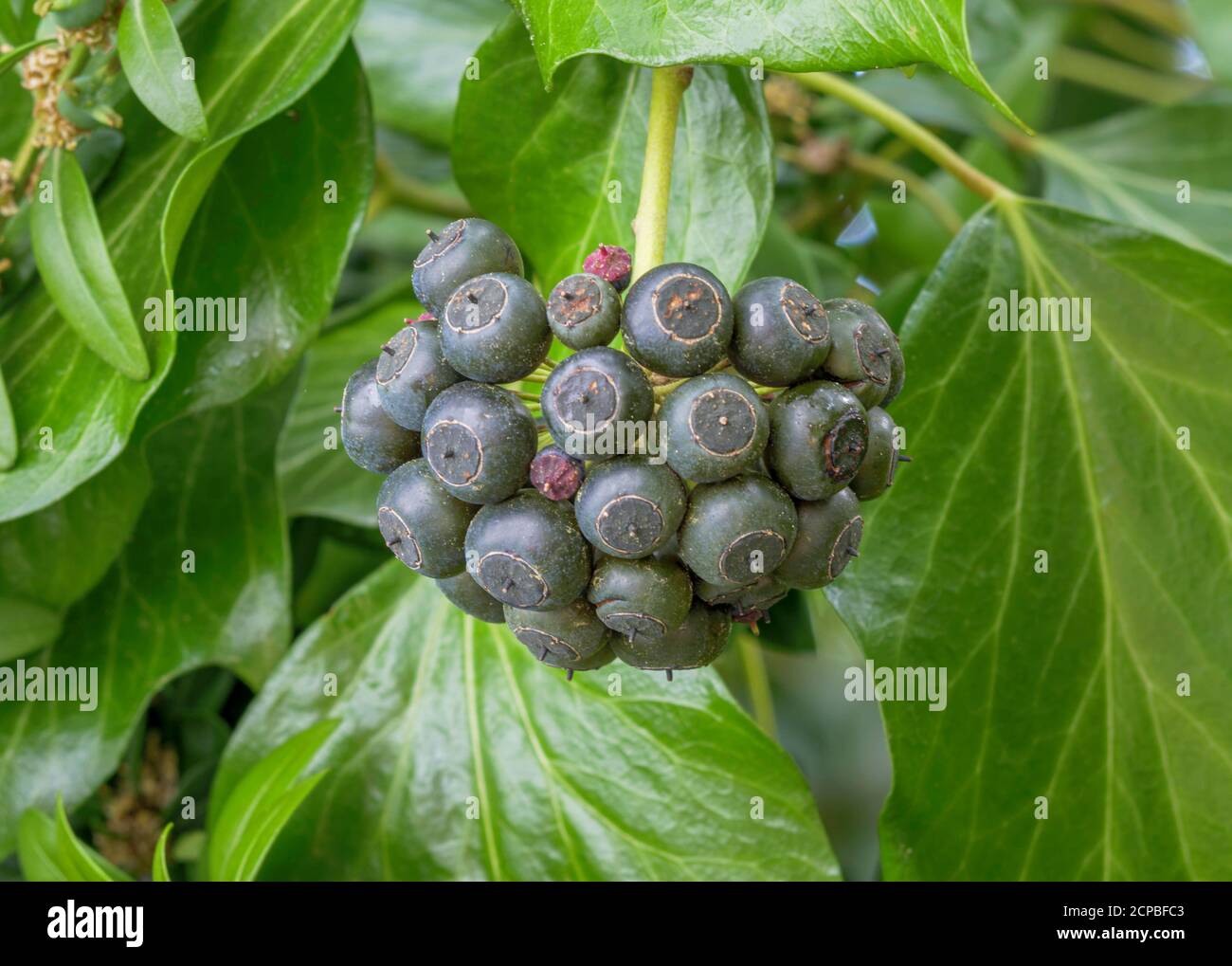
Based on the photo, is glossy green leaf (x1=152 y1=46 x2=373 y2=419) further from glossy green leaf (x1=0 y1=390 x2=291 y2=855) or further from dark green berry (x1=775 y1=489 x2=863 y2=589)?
dark green berry (x1=775 y1=489 x2=863 y2=589)

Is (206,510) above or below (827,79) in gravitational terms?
below

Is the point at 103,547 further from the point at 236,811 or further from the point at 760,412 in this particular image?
the point at 760,412

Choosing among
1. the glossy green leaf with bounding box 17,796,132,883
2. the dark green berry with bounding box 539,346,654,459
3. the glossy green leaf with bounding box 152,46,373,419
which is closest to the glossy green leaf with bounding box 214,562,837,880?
the glossy green leaf with bounding box 17,796,132,883

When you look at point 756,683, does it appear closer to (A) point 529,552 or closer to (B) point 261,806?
(B) point 261,806

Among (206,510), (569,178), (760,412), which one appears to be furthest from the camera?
(206,510)

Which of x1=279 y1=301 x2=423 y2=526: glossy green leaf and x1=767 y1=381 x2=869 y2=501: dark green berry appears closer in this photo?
x1=767 y1=381 x2=869 y2=501: dark green berry
